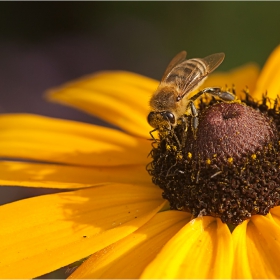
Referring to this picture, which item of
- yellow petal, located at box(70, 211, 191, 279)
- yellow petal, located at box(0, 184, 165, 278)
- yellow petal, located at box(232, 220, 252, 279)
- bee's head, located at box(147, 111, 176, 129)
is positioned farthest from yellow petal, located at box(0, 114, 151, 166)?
yellow petal, located at box(232, 220, 252, 279)

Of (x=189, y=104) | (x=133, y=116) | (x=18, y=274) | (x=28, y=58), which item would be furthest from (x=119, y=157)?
(x=28, y=58)

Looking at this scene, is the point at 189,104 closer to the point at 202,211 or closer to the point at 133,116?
the point at 202,211

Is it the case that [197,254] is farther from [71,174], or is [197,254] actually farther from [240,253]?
[71,174]

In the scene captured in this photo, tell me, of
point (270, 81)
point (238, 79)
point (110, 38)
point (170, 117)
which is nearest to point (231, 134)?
point (170, 117)

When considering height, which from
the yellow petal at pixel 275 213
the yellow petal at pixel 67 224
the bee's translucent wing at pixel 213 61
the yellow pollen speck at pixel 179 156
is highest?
the bee's translucent wing at pixel 213 61

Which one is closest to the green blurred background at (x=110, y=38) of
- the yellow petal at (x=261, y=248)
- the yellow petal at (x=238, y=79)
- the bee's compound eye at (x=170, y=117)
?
the yellow petal at (x=238, y=79)

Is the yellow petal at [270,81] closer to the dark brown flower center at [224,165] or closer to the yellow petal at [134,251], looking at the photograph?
the dark brown flower center at [224,165]
